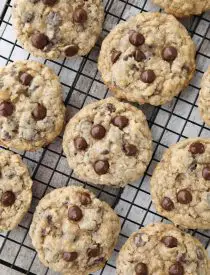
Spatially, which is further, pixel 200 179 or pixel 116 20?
pixel 116 20

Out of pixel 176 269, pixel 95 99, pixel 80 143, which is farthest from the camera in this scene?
pixel 95 99

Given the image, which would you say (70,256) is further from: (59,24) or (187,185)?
(59,24)

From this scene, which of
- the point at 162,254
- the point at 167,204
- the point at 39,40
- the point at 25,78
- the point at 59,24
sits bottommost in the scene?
the point at 162,254

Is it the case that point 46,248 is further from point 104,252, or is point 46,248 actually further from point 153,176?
point 153,176

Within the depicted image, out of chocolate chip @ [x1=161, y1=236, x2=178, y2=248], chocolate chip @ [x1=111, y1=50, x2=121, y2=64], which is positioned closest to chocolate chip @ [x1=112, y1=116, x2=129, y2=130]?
chocolate chip @ [x1=111, y1=50, x2=121, y2=64]

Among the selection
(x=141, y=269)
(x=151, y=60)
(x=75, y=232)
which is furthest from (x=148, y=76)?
(x=141, y=269)

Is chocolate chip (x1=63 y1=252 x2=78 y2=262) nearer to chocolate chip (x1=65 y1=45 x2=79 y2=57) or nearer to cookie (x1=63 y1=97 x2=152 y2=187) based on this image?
cookie (x1=63 y1=97 x2=152 y2=187)

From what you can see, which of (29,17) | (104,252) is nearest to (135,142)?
(104,252)
